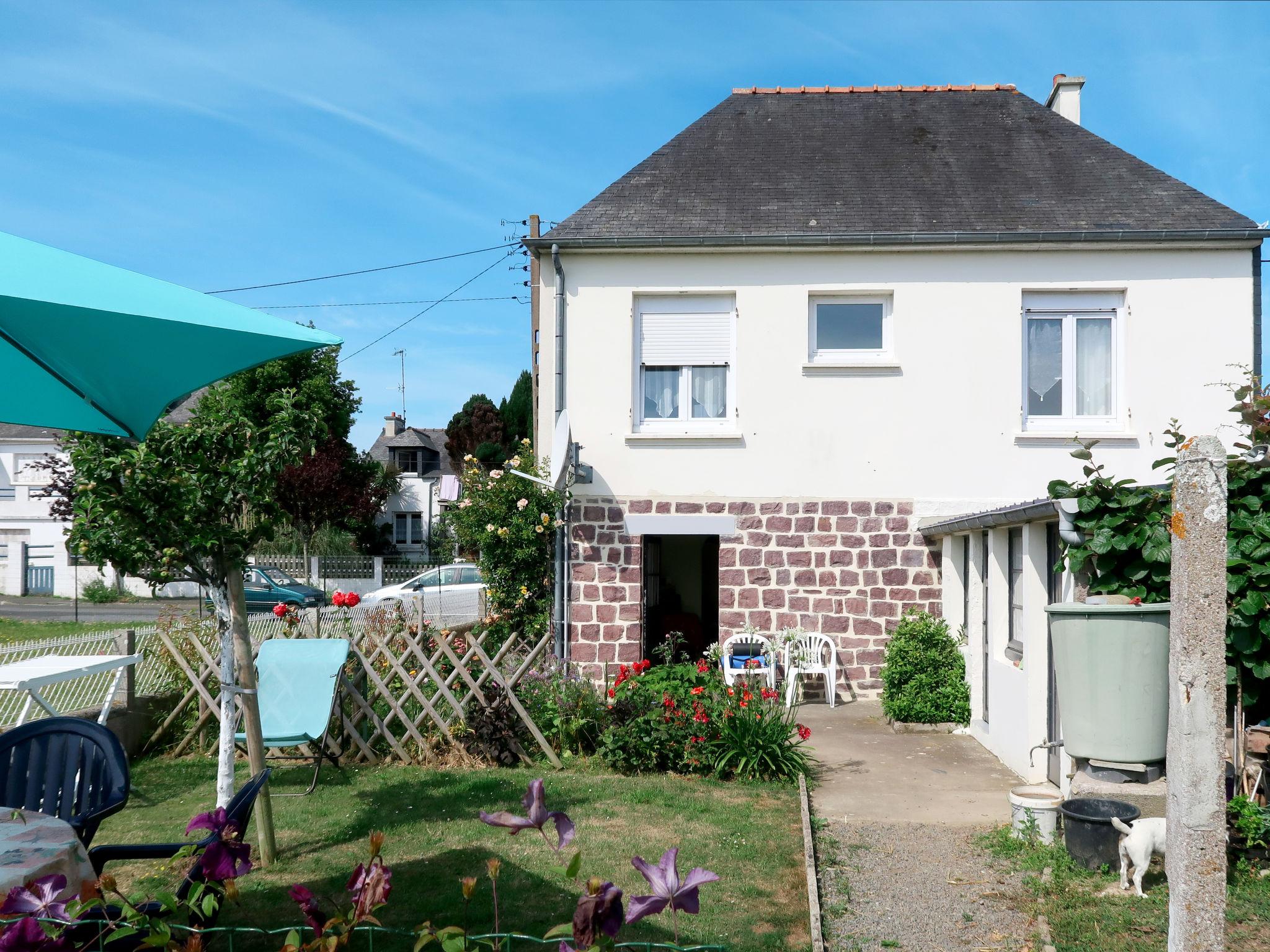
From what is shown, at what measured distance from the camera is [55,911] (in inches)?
85.4

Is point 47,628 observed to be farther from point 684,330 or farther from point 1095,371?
point 1095,371

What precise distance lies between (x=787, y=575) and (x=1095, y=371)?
409cm

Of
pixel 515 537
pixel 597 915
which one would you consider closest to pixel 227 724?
pixel 597 915

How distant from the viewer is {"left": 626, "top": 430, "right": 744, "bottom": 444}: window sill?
36.6 ft

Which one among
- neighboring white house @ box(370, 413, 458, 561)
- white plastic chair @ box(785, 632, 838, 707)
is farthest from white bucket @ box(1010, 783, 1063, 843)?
neighboring white house @ box(370, 413, 458, 561)

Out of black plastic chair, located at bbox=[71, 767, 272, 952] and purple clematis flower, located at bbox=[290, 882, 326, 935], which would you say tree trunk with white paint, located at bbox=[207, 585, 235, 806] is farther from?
purple clematis flower, located at bbox=[290, 882, 326, 935]

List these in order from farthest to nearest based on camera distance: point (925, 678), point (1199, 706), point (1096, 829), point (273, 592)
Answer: point (273, 592) → point (925, 678) → point (1096, 829) → point (1199, 706)

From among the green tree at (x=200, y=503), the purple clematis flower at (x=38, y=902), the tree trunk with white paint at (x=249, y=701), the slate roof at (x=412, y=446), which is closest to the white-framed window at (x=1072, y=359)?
the green tree at (x=200, y=503)

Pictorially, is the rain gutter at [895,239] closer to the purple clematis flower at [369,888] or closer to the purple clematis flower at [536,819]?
the purple clematis flower at [369,888]

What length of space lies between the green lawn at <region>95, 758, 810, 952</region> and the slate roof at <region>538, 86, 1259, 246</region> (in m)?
6.18

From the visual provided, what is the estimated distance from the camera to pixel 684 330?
1143 cm

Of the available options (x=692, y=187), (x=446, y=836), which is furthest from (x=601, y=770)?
(x=692, y=187)

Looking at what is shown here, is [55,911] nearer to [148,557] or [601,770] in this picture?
[148,557]

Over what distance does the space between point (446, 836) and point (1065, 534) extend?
4116 mm
